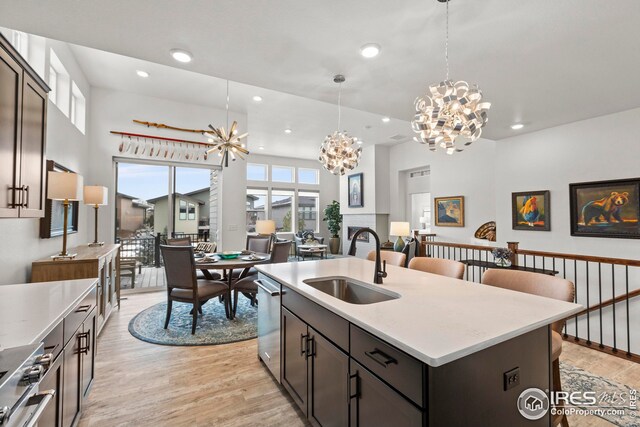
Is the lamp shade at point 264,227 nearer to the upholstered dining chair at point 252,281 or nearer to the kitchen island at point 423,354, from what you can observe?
the upholstered dining chair at point 252,281

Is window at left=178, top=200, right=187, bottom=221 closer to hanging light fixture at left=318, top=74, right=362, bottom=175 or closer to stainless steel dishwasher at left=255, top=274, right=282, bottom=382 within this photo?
hanging light fixture at left=318, top=74, right=362, bottom=175

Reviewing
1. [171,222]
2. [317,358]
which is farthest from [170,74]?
[317,358]

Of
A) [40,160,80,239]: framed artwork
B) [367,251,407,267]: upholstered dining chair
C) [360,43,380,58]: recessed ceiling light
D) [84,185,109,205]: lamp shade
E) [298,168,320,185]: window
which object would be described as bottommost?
[367,251,407,267]: upholstered dining chair

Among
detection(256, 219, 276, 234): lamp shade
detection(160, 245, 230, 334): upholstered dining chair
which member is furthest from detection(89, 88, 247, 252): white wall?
detection(160, 245, 230, 334): upholstered dining chair

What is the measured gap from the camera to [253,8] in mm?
1951

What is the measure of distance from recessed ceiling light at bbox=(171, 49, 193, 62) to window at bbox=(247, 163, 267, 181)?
7.28 meters

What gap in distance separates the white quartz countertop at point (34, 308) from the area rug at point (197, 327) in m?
1.56

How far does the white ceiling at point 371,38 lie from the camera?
1.95 m

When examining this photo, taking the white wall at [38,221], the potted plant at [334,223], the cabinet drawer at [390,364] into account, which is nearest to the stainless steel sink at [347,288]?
the cabinet drawer at [390,364]

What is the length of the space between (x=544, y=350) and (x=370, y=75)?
103 inches

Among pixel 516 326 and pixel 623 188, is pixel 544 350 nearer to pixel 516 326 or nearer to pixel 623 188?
pixel 516 326

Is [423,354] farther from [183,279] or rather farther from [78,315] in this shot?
[183,279]

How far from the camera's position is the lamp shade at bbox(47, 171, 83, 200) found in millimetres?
2643

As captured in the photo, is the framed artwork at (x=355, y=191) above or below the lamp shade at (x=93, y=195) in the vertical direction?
above
